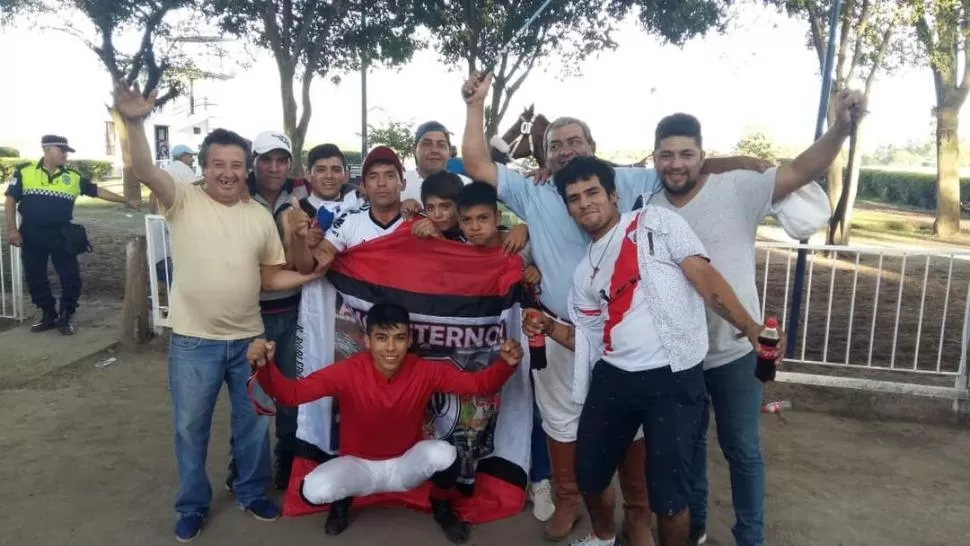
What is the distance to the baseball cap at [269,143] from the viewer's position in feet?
12.7

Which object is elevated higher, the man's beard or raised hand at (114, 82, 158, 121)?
raised hand at (114, 82, 158, 121)

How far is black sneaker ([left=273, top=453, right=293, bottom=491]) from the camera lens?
13.3ft

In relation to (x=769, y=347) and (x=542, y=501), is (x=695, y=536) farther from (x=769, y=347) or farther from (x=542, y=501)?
(x=769, y=347)

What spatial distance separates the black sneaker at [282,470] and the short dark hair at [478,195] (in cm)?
188

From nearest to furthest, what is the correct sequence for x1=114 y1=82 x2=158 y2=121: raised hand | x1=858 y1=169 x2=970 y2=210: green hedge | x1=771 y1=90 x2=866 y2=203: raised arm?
1. x1=771 y1=90 x2=866 y2=203: raised arm
2. x1=114 y1=82 x2=158 y2=121: raised hand
3. x1=858 y1=169 x2=970 y2=210: green hedge

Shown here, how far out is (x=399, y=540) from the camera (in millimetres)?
3477

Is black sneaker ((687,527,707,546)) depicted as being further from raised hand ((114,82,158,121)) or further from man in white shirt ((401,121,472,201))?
raised hand ((114,82,158,121))

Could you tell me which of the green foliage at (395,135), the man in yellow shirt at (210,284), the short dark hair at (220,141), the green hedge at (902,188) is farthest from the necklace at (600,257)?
the green hedge at (902,188)

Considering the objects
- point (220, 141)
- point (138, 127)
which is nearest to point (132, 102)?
point (138, 127)

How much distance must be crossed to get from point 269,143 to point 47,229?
15.4 ft

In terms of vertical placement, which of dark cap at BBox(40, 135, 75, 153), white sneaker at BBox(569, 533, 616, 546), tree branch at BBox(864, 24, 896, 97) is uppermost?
tree branch at BBox(864, 24, 896, 97)

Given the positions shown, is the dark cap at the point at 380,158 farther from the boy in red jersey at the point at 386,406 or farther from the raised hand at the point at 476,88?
the boy in red jersey at the point at 386,406

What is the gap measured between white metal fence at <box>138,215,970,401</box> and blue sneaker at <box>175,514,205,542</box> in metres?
3.57

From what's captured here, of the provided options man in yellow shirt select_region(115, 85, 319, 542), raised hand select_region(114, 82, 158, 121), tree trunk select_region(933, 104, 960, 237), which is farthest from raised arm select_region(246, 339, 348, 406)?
tree trunk select_region(933, 104, 960, 237)
